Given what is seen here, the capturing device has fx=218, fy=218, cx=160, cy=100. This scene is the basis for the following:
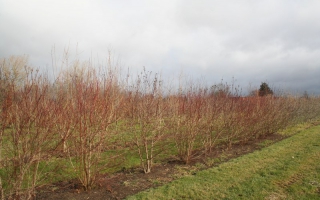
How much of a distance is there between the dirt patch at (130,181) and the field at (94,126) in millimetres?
38

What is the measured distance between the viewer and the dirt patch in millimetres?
4159

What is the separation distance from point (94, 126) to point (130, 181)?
163 centimetres

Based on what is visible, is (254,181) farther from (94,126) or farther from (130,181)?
(94,126)

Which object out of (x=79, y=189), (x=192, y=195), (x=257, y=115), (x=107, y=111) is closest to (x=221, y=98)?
(x=257, y=115)

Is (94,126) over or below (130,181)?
over

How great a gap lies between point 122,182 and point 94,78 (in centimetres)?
237

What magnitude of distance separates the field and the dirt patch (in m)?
0.04

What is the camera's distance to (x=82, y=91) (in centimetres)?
407

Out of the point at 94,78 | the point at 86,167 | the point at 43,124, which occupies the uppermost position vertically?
the point at 94,78

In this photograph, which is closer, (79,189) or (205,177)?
(79,189)

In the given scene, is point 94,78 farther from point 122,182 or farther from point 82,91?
point 122,182

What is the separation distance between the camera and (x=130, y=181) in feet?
16.1

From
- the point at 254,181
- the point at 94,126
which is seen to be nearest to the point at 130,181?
the point at 94,126

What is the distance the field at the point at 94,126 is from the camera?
10.8 ft
